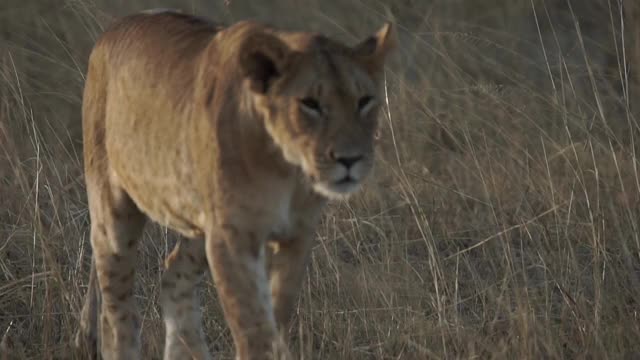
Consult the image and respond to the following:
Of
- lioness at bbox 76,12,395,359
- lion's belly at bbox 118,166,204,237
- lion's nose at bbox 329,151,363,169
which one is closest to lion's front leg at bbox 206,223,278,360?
lioness at bbox 76,12,395,359

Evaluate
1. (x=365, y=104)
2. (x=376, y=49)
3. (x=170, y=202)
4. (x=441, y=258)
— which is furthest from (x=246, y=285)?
(x=441, y=258)

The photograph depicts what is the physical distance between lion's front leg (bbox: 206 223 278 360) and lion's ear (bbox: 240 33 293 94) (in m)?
0.38

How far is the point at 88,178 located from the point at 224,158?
38.9 inches

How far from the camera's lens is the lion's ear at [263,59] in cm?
420

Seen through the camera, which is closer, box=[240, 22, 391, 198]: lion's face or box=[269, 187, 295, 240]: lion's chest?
box=[240, 22, 391, 198]: lion's face

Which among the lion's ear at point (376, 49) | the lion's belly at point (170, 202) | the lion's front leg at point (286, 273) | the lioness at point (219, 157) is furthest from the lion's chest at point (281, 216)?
the lion's ear at point (376, 49)

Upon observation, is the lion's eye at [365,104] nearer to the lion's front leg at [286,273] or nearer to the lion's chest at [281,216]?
the lion's chest at [281,216]

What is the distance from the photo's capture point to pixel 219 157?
4297mm

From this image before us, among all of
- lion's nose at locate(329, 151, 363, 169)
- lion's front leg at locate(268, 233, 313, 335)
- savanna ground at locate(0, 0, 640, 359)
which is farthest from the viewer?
savanna ground at locate(0, 0, 640, 359)

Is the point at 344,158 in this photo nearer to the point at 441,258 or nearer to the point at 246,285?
the point at 246,285

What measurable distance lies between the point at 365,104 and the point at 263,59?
11.0 inches

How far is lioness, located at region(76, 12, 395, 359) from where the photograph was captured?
4.17m

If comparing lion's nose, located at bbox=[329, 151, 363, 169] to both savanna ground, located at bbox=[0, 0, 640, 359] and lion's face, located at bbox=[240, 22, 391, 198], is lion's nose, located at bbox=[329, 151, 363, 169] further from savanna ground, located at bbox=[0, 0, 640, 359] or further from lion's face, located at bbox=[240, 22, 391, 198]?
savanna ground, located at bbox=[0, 0, 640, 359]

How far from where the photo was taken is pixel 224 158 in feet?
14.1
